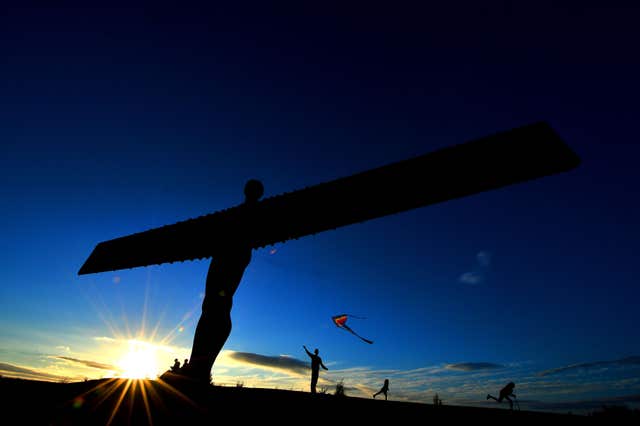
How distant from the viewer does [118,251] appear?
2746 mm

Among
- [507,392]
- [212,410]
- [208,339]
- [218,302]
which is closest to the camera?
[212,410]

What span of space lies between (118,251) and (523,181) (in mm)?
3075

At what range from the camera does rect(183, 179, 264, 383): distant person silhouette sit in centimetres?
216

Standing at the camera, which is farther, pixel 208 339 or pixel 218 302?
pixel 218 302

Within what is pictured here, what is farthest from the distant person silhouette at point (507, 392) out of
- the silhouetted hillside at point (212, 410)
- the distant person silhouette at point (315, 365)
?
the silhouetted hillside at point (212, 410)

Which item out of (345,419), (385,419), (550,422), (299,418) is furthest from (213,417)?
(550,422)

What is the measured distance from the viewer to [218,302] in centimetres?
236

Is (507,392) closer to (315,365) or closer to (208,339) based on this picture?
(315,365)

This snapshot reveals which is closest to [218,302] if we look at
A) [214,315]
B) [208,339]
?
[214,315]

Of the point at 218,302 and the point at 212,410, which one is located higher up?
the point at 218,302

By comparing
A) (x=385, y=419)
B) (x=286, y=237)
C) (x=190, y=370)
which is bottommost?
(x=385, y=419)

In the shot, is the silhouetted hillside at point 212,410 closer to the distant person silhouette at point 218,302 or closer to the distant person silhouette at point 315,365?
the distant person silhouette at point 218,302

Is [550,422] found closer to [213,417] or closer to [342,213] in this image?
[342,213]

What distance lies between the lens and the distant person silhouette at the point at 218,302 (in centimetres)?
216
